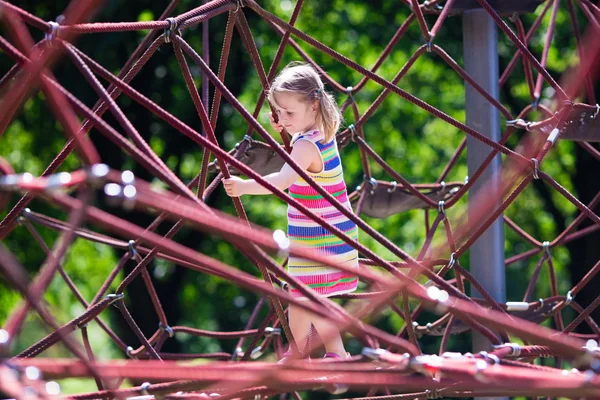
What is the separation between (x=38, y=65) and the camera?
2.06m

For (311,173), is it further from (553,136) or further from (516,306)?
(516,306)

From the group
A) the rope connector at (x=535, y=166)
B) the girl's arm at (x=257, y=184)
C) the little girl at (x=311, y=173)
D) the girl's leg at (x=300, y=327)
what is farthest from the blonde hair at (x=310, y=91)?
the rope connector at (x=535, y=166)

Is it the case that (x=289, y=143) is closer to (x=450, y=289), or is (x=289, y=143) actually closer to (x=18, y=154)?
(x=450, y=289)

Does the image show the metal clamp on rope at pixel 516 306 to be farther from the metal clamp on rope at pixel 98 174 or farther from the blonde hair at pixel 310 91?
the metal clamp on rope at pixel 98 174

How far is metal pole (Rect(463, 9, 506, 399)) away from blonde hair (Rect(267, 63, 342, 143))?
846mm

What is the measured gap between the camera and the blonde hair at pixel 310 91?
286 cm

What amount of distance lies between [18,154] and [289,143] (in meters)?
5.90

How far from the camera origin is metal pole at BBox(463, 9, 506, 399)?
356 centimetres

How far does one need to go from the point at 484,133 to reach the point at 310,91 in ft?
3.36

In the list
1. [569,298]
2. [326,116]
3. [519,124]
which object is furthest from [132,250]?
[569,298]

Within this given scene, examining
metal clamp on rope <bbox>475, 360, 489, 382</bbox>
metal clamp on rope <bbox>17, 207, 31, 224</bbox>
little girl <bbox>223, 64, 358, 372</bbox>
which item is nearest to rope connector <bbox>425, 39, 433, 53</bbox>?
little girl <bbox>223, 64, 358, 372</bbox>

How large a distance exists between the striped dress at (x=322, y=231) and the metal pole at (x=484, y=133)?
0.78 m

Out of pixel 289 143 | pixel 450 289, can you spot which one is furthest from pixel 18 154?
pixel 450 289

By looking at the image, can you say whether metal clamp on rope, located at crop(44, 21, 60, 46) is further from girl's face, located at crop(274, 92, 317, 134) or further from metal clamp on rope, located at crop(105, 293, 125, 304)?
metal clamp on rope, located at crop(105, 293, 125, 304)
